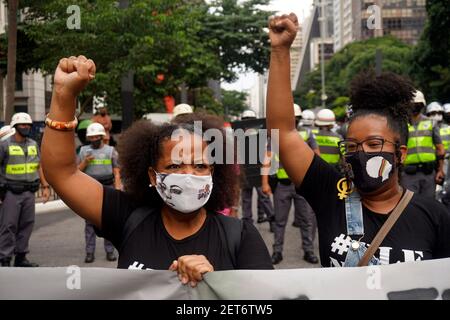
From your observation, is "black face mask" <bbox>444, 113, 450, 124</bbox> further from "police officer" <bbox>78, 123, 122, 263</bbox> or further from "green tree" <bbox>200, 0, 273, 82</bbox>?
"green tree" <bbox>200, 0, 273, 82</bbox>

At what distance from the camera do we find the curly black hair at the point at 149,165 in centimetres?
261

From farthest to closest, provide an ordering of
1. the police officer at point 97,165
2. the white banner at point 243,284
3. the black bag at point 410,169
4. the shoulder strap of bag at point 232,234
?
the police officer at point 97,165, the black bag at point 410,169, the shoulder strap of bag at point 232,234, the white banner at point 243,284

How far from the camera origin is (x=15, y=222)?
711 cm

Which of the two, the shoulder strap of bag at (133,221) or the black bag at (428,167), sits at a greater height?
the shoulder strap of bag at (133,221)

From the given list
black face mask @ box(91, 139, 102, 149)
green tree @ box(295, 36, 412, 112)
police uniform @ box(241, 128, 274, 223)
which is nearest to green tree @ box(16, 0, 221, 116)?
police uniform @ box(241, 128, 274, 223)

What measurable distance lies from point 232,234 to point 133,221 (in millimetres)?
378

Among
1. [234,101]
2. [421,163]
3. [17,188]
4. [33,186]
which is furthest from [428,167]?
[234,101]

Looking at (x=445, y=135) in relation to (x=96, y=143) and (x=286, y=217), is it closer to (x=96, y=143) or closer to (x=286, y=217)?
(x=286, y=217)

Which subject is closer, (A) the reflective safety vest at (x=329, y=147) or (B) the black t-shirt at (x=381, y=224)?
(B) the black t-shirt at (x=381, y=224)

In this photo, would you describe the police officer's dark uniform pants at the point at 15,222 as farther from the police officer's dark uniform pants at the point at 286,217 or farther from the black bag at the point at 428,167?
the black bag at the point at 428,167

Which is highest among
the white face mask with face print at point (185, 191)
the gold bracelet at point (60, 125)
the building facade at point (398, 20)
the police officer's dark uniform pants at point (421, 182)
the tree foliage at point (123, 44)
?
the building facade at point (398, 20)

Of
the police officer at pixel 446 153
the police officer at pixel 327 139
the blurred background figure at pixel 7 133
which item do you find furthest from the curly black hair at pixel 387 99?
the police officer at pixel 327 139

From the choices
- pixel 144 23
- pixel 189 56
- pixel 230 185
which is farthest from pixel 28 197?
pixel 189 56
